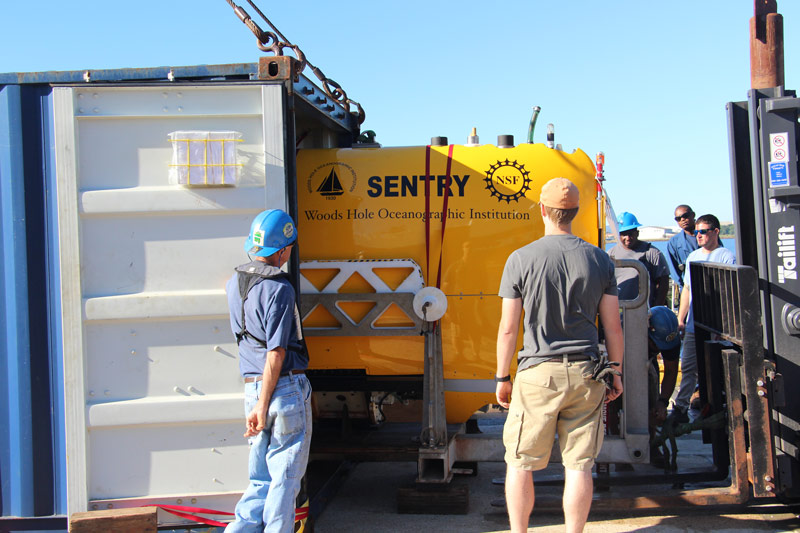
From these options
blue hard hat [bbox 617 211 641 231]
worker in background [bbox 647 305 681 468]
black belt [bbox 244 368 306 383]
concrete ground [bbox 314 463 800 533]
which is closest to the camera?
black belt [bbox 244 368 306 383]

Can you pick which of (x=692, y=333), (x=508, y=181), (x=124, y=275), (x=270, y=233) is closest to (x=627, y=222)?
(x=692, y=333)

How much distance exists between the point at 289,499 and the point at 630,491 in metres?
2.38

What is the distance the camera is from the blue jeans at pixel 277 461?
11.0 ft

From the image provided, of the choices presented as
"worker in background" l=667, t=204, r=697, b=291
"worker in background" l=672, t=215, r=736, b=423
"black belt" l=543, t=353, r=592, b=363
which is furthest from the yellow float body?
"worker in background" l=667, t=204, r=697, b=291

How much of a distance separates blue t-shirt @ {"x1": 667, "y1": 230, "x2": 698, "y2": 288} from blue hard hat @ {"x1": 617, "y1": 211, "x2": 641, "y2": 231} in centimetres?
107

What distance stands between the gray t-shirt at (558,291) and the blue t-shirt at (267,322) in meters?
1.05

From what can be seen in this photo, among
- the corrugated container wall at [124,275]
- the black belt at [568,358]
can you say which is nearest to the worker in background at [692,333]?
the black belt at [568,358]

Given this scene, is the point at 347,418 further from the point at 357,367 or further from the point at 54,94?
the point at 54,94

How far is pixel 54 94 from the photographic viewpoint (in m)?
3.67

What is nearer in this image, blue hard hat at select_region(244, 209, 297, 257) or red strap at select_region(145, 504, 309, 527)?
blue hard hat at select_region(244, 209, 297, 257)

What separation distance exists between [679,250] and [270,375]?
17.1ft

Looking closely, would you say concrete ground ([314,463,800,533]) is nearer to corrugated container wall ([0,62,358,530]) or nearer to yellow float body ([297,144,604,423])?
yellow float body ([297,144,604,423])

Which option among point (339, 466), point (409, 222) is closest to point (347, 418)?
point (339, 466)

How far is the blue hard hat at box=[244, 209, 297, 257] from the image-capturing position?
11.1 feet
